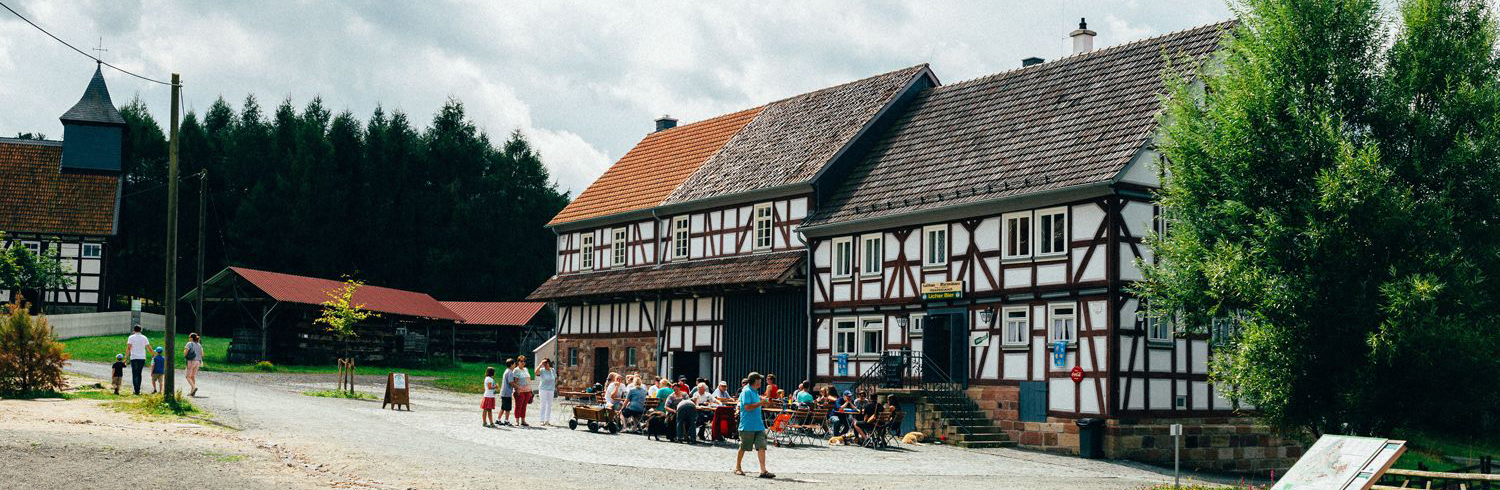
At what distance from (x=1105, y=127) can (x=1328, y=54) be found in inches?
363

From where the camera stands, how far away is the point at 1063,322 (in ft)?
96.4

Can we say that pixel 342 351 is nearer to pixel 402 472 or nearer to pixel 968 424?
pixel 968 424

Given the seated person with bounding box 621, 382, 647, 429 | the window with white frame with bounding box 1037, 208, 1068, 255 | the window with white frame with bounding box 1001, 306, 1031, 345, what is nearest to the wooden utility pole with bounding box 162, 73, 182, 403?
the seated person with bounding box 621, 382, 647, 429

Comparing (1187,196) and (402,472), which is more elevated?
(1187,196)

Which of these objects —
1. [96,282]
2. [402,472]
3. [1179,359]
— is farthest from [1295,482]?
[96,282]

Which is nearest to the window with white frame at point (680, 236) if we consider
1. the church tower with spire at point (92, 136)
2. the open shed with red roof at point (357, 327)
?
the open shed with red roof at point (357, 327)

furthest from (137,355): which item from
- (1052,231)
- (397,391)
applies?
(1052,231)

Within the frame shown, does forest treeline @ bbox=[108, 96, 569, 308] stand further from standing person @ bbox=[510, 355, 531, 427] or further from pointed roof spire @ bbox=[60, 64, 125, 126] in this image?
standing person @ bbox=[510, 355, 531, 427]

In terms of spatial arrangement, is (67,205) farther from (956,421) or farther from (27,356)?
(956,421)

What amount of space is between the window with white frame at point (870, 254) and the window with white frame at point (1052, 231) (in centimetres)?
494

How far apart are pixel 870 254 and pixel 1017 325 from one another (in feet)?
16.4

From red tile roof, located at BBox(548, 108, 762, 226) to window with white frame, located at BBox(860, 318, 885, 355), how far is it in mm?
10714

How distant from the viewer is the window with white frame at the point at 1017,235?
1191 inches

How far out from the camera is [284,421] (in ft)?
86.0
